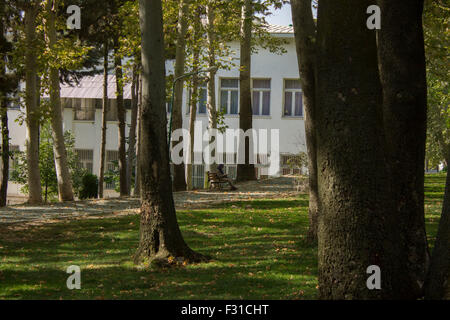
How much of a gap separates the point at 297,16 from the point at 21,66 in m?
13.9

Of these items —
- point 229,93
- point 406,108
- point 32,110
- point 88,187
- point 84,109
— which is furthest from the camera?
point 84,109

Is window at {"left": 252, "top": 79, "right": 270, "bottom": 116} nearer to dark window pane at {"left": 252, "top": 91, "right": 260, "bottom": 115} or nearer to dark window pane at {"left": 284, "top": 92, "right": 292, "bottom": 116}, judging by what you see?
dark window pane at {"left": 252, "top": 91, "right": 260, "bottom": 115}

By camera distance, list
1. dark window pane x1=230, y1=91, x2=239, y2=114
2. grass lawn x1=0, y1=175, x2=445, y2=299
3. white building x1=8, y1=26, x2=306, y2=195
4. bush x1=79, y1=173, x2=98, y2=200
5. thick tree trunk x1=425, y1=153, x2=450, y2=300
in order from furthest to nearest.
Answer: dark window pane x1=230, y1=91, x2=239, y2=114
white building x1=8, y1=26, x2=306, y2=195
bush x1=79, y1=173, x2=98, y2=200
grass lawn x1=0, y1=175, x2=445, y2=299
thick tree trunk x1=425, y1=153, x2=450, y2=300

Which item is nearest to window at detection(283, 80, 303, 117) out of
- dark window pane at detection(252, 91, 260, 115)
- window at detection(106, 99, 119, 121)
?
dark window pane at detection(252, 91, 260, 115)

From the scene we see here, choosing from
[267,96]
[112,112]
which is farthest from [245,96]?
[112,112]

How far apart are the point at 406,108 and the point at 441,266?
109 inches

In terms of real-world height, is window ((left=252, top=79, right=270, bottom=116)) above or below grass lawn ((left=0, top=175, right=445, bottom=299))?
above

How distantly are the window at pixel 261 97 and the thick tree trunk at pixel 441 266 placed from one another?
1469 inches

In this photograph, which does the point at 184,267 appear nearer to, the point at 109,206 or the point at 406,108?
the point at 406,108

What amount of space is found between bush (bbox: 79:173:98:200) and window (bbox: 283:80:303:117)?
14273 millimetres

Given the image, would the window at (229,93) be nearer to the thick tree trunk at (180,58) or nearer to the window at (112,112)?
the window at (112,112)

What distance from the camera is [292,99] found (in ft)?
145

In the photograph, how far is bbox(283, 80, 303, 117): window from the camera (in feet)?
144
